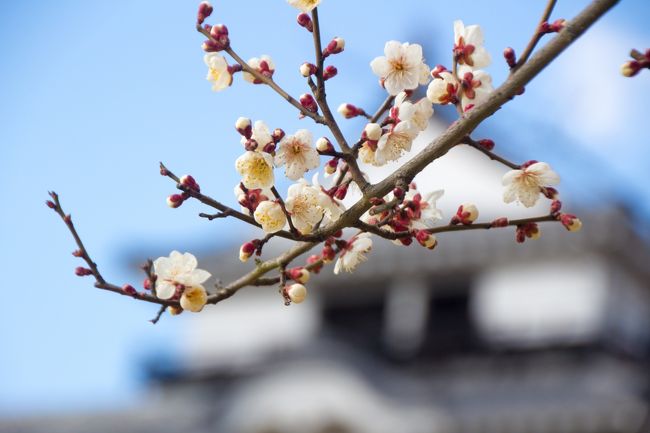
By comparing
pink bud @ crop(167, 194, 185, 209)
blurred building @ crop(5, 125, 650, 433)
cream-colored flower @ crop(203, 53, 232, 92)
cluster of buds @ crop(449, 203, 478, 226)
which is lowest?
cluster of buds @ crop(449, 203, 478, 226)

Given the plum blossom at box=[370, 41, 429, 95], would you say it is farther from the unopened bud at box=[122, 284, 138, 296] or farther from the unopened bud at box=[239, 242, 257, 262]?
the unopened bud at box=[122, 284, 138, 296]

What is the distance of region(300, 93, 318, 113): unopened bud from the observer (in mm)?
2312

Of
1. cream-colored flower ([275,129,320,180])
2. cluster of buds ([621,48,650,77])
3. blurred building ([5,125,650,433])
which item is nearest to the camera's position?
cluster of buds ([621,48,650,77])

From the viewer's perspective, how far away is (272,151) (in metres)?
2.32

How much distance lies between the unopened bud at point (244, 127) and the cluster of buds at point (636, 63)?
0.78 m

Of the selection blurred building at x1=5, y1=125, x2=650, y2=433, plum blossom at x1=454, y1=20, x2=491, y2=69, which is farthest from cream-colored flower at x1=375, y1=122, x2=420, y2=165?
blurred building at x1=5, y1=125, x2=650, y2=433

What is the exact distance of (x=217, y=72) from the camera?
2.49 meters

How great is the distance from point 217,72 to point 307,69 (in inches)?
10.9

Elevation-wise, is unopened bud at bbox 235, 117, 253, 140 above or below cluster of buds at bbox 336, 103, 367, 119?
below

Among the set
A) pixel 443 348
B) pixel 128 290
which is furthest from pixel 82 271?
pixel 443 348

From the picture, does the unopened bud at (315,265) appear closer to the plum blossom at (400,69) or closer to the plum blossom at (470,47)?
the plum blossom at (400,69)

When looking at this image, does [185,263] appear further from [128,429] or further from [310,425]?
[128,429]

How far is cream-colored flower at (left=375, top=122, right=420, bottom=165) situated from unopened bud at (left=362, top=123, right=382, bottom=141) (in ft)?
0.08

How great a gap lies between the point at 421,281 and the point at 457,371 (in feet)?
7.88
